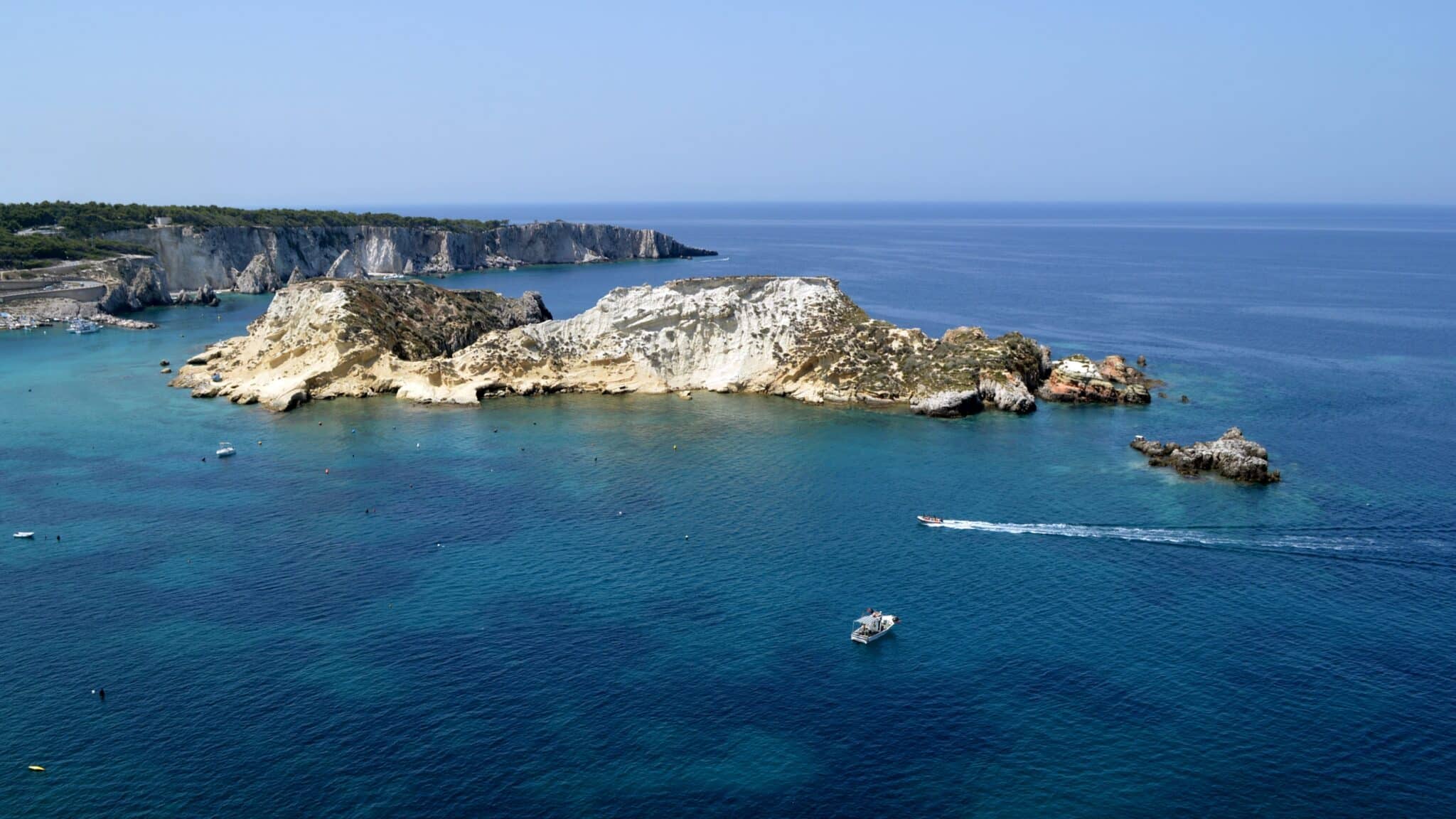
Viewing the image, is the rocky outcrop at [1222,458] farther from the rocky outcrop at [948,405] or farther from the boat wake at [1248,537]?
the rocky outcrop at [948,405]

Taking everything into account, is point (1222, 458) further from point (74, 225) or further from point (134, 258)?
point (74, 225)

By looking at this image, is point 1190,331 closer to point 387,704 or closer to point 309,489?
point 309,489

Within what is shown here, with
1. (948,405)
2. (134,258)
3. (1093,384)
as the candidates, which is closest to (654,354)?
(948,405)

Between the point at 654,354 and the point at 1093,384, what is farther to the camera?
the point at 654,354

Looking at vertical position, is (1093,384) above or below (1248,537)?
above

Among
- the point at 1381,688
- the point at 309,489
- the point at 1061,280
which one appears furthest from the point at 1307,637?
the point at 1061,280

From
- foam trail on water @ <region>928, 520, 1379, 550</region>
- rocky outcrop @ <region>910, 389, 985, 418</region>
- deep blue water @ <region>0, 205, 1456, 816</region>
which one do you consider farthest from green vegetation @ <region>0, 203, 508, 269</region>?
foam trail on water @ <region>928, 520, 1379, 550</region>

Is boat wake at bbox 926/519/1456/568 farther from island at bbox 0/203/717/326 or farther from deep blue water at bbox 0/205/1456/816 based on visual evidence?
island at bbox 0/203/717/326

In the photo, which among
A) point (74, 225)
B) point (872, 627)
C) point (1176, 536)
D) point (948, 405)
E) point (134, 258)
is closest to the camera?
point (872, 627)
